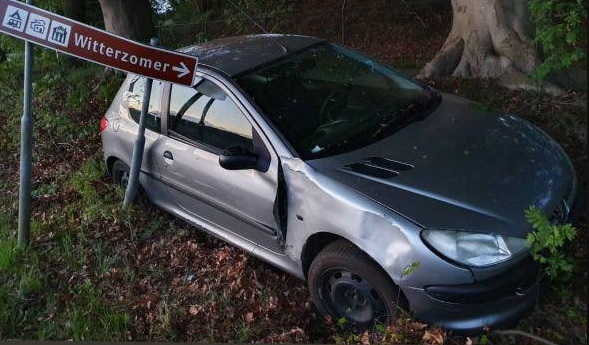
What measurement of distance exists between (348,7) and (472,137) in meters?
7.25

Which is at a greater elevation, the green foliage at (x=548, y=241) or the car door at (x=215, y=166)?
the green foliage at (x=548, y=241)

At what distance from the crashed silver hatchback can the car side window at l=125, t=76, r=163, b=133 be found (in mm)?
18

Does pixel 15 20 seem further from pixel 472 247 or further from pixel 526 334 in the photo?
pixel 526 334

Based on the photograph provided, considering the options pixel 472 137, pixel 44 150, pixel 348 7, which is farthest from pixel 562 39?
pixel 348 7

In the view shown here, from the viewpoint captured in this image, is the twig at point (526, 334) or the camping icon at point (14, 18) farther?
the camping icon at point (14, 18)

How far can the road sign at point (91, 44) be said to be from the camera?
3652 mm

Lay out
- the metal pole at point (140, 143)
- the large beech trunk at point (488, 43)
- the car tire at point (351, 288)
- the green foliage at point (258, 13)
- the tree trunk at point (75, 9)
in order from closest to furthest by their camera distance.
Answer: the car tire at point (351, 288) < the metal pole at point (140, 143) < the large beech trunk at point (488, 43) < the green foliage at point (258, 13) < the tree trunk at point (75, 9)

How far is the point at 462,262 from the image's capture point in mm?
2736

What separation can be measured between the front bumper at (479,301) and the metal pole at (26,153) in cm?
288

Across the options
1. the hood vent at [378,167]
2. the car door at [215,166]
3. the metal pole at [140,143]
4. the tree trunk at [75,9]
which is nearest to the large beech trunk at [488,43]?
the hood vent at [378,167]

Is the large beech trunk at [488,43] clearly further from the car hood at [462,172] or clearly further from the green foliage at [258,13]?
the green foliage at [258,13]

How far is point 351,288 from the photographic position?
10.2 ft

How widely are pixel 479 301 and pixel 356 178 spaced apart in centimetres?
88

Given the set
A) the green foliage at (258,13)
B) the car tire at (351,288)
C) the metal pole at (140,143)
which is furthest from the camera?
the green foliage at (258,13)
